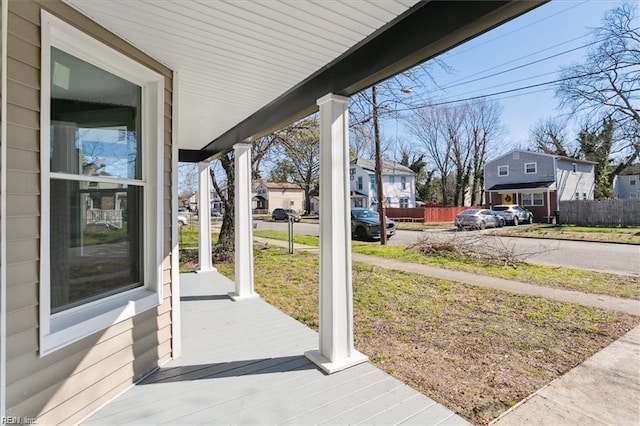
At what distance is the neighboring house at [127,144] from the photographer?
1.65 meters

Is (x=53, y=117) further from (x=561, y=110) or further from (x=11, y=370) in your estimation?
(x=561, y=110)

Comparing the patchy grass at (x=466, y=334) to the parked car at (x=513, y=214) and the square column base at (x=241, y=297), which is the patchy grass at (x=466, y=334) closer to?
the square column base at (x=241, y=297)

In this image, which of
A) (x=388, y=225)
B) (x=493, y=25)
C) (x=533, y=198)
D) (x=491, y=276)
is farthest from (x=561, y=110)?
(x=493, y=25)

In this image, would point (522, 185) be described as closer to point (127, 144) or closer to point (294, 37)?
point (294, 37)

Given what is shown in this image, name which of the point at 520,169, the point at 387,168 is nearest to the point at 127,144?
the point at 520,169

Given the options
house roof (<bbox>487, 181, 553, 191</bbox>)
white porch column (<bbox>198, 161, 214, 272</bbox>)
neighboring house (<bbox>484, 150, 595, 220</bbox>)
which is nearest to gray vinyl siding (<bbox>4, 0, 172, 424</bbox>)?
white porch column (<bbox>198, 161, 214, 272</bbox>)

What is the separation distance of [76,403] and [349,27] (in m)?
2.86

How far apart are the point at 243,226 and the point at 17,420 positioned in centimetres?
321

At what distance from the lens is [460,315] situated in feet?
13.3

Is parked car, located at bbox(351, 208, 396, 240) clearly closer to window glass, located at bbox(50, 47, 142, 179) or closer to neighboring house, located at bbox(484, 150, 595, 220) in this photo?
window glass, located at bbox(50, 47, 142, 179)

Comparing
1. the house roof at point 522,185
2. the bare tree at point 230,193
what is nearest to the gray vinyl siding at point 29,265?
the bare tree at point 230,193

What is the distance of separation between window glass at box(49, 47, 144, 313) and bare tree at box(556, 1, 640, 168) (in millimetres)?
16121

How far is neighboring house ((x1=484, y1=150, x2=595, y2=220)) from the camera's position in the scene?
807 inches

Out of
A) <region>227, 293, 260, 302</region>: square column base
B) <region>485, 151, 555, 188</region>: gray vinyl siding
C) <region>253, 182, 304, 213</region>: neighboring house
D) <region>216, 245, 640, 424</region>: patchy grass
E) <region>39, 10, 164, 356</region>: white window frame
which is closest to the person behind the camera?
<region>39, 10, 164, 356</region>: white window frame
